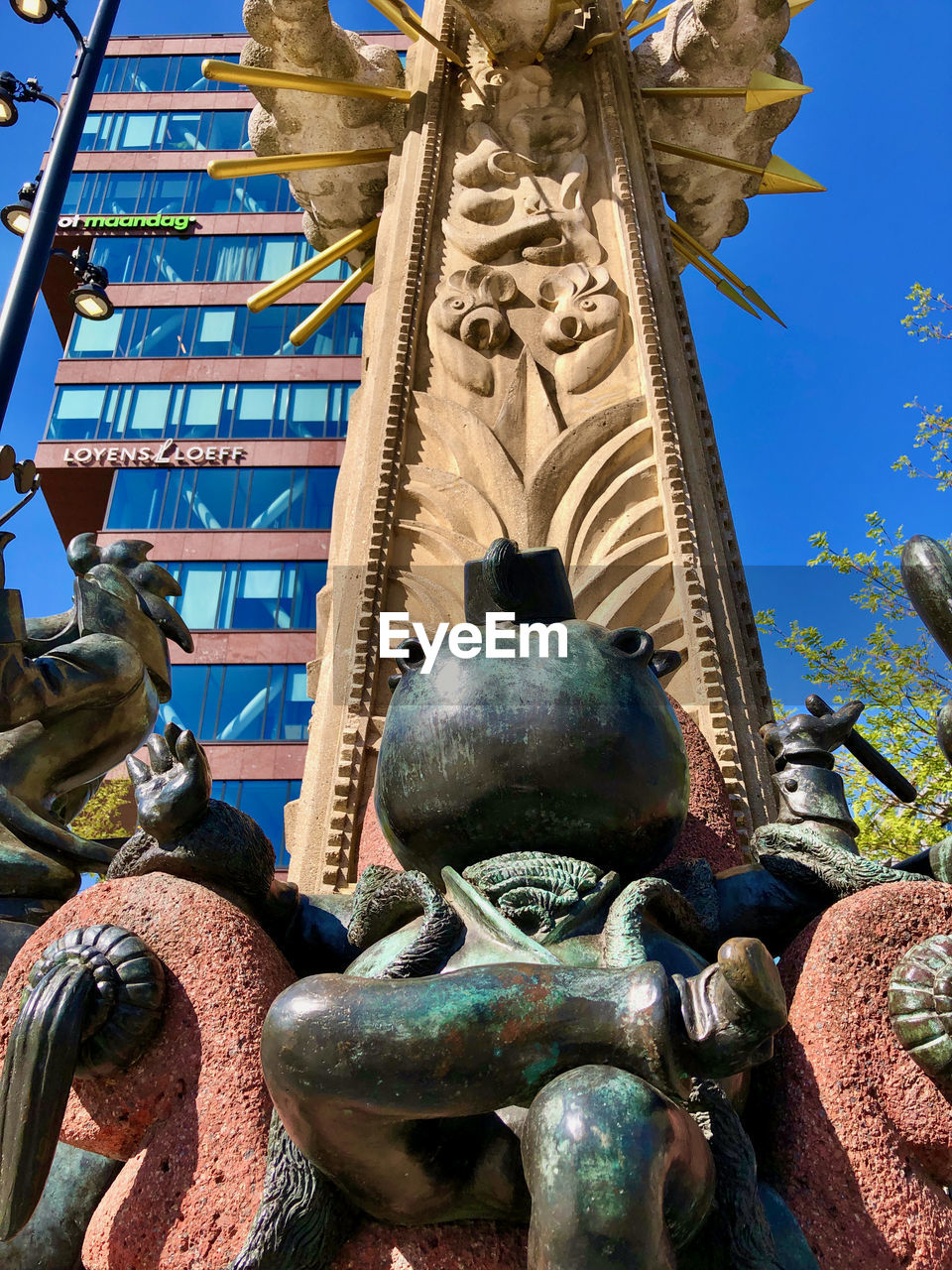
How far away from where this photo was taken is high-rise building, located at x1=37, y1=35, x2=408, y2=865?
2247cm

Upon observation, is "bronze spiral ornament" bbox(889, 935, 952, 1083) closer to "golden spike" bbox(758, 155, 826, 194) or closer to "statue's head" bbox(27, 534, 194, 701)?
"statue's head" bbox(27, 534, 194, 701)

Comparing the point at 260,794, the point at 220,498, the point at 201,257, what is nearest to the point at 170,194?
the point at 201,257

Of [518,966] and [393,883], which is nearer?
[518,966]

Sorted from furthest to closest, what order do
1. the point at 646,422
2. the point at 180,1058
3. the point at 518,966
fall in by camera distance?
the point at 646,422
the point at 180,1058
the point at 518,966

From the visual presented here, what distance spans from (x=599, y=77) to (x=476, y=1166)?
4.87 m

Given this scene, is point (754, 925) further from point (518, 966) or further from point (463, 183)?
point (463, 183)

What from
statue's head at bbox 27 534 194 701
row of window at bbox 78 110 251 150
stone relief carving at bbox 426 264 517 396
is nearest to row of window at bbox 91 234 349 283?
row of window at bbox 78 110 251 150

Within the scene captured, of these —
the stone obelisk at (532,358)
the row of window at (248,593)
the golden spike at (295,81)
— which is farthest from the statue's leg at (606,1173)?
the row of window at (248,593)

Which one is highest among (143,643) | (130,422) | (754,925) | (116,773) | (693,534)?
(130,422)

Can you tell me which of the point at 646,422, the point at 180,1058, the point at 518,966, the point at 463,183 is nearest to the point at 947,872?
the point at 518,966

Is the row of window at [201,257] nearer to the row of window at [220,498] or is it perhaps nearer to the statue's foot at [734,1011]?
the row of window at [220,498]

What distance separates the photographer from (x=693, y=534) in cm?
388

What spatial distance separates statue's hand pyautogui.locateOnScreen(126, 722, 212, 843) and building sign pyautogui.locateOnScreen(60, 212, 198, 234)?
27.7 meters

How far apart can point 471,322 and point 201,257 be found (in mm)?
25052
